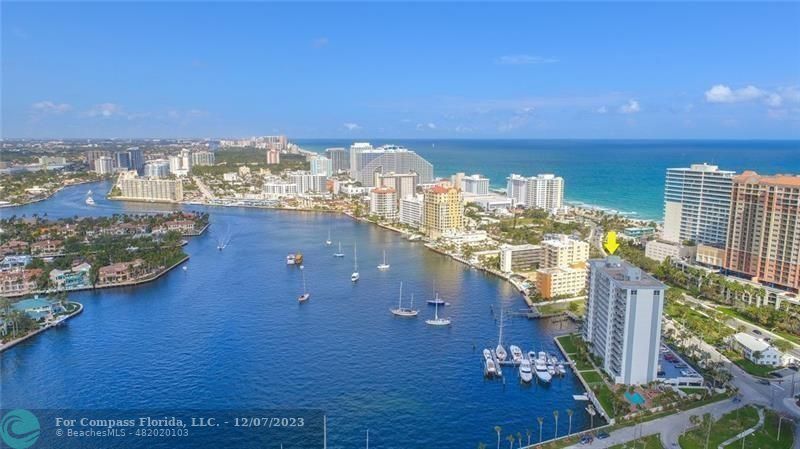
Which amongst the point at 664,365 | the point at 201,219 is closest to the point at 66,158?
the point at 201,219

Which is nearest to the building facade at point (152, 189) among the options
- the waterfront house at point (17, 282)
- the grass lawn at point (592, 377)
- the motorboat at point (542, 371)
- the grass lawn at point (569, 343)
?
the waterfront house at point (17, 282)

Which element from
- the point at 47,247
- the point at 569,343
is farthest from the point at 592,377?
the point at 47,247

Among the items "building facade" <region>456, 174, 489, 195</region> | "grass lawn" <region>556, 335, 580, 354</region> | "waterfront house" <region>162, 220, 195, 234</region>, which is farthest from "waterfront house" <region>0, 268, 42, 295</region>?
"building facade" <region>456, 174, 489, 195</region>

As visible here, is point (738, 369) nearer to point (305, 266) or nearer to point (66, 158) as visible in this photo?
point (305, 266)

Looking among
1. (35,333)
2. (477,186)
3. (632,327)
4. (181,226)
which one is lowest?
(35,333)

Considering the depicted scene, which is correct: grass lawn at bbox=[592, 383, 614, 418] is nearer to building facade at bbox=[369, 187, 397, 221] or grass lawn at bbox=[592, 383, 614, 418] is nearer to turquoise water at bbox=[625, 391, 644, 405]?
turquoise water at bbox=[625, 391, 644, 405]

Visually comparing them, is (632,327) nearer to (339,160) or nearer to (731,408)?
(731,408)
